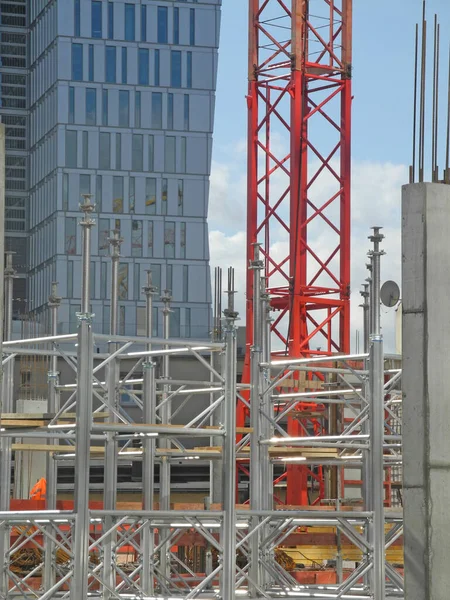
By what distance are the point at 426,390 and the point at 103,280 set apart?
76234 millimetres

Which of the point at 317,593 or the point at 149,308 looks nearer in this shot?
the point at 317,593

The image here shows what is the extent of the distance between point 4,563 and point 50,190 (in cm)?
6964

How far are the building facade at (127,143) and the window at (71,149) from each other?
2.5 inches

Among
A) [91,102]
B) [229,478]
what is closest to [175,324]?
[91,102]

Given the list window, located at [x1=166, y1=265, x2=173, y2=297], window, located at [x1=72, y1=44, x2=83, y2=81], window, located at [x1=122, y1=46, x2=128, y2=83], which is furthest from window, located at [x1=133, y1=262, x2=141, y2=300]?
window, located at [x1=72, y1=44, x2=83, y2=81]

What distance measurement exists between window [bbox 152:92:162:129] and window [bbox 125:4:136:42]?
12.9 feet

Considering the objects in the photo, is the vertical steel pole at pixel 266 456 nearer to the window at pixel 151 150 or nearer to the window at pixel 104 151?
the window at pixel 104 151

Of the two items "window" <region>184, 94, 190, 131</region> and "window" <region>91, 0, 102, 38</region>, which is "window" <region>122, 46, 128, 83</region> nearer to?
"window" <region>91, 0, 102, 38</region>

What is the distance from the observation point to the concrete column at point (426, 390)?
12922 mm

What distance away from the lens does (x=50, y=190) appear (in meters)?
90.6

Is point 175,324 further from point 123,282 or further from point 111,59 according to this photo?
point 111,59

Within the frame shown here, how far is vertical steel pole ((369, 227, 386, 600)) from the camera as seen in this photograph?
19.5 m

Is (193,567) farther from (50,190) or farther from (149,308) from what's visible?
(50,190)

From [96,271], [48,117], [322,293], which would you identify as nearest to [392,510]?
[322,293]
